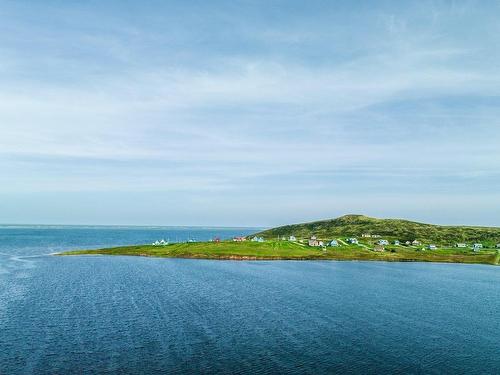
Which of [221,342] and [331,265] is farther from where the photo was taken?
[331,265]

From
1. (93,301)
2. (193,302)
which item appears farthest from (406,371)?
(93,301)

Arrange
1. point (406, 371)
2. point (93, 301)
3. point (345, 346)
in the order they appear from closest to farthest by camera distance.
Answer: point (406, 371) < point (345, 346) < point (93, 301)

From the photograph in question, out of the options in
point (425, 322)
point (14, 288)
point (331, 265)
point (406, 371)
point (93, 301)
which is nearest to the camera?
point (406, 371)

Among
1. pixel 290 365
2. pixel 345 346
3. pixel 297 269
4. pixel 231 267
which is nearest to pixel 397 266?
pixel 297 269

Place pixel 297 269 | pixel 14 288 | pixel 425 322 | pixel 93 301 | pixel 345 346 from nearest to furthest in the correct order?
1. pixel 345 346
2. pixel 425 322
3. pixel 93 301
4. pixel 14 288
5. pixel 297 269

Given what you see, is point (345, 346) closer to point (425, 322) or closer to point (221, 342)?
point (221, 342)

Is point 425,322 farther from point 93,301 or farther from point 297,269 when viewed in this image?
point 297,269
